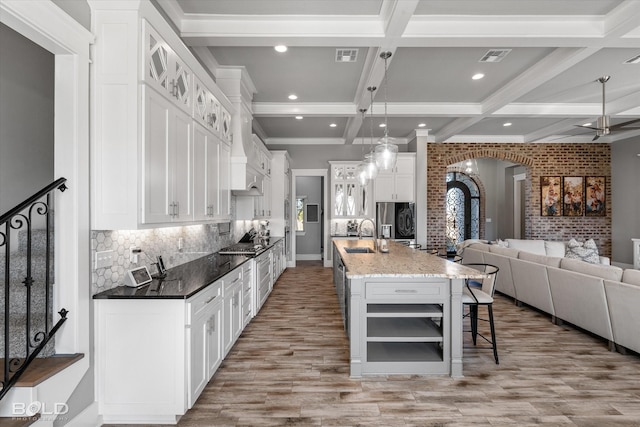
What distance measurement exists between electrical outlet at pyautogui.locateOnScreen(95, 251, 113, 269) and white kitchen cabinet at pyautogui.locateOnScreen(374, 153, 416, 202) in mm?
6346

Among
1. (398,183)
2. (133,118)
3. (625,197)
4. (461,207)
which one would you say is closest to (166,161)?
A: (133,118)

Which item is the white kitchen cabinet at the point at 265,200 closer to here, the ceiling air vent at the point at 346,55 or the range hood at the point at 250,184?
the range hood at the point at 250,184

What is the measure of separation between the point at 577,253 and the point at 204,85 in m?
6.37

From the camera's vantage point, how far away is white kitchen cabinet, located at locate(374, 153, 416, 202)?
25.8 feet

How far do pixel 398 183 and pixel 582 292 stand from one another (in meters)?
4.68

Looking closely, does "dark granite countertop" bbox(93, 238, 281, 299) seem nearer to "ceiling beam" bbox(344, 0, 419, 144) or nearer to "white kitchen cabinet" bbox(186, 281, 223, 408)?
"white kitchen cabinet" bbox(186, 281, 223, 408)

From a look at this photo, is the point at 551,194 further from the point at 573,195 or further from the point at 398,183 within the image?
the point at 398,183

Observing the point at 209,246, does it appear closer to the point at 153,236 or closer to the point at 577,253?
the point at 153,236

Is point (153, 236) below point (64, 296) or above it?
above

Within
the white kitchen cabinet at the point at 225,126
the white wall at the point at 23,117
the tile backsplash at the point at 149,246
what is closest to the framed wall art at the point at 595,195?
the white kitchen cabinet at the point at 225,126

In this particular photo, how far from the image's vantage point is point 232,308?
126 inches

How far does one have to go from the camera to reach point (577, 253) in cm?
566

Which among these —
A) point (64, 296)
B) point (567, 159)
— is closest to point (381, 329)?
point (64, 296)

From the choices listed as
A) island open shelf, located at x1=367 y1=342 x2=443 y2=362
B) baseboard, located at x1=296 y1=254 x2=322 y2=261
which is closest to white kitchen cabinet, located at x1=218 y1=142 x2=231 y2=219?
island open shelf, located at x1=367 y1=342 x2=443 y2=362
